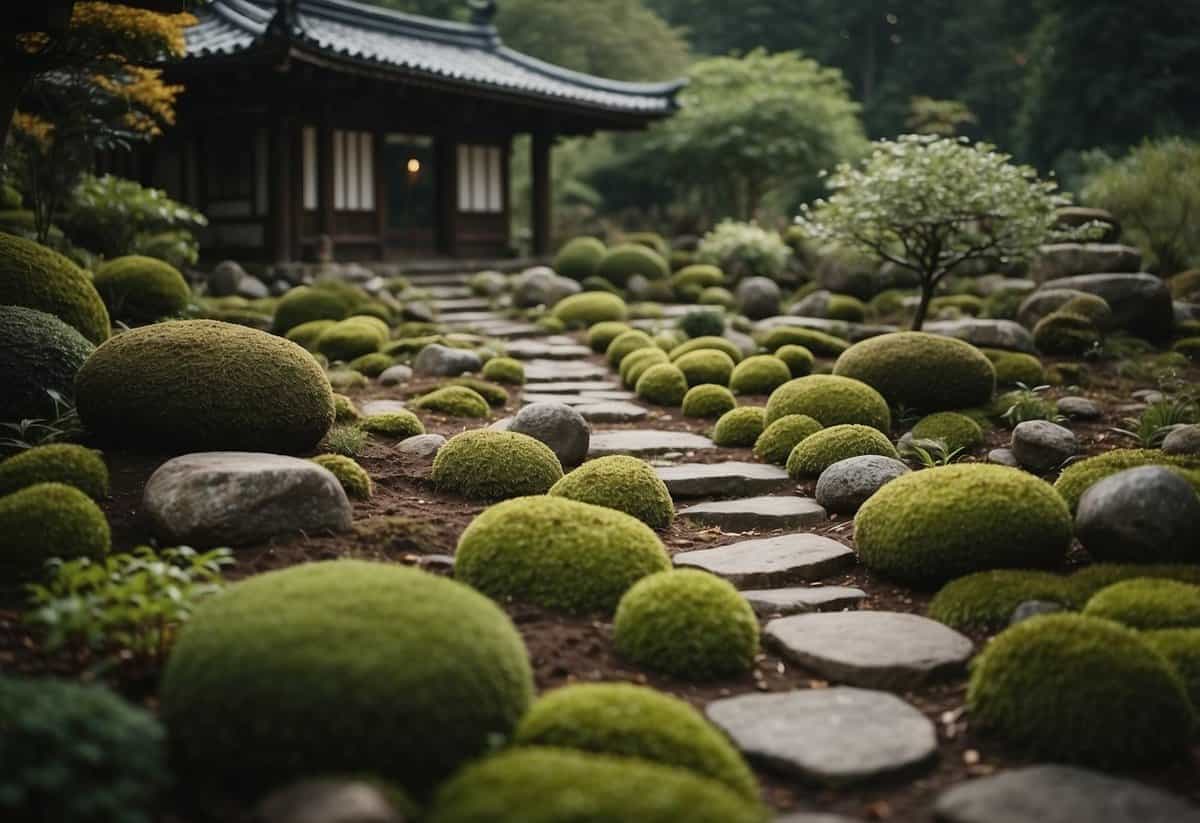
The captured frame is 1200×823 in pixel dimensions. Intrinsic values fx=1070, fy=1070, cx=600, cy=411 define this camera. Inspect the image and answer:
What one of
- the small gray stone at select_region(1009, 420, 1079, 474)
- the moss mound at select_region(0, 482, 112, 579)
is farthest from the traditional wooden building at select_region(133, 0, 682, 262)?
the small gray stone at select_region(1009, 420, 1079, 474)

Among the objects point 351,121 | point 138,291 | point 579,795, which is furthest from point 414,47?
point 579,795

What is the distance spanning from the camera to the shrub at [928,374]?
30.0 ft

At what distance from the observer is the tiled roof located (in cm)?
1505

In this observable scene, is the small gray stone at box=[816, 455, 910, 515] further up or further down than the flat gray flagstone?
further up

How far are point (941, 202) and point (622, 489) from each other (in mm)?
6778

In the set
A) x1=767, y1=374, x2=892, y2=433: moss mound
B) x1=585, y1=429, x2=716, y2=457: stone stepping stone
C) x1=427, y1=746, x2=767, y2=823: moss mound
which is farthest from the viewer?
x1=767, y1=374, x2=892, y2=433: moss mound

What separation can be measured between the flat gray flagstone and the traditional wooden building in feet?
38.0

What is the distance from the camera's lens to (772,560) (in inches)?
228

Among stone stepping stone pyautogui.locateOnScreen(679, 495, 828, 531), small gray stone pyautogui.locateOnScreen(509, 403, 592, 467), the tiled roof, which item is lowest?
stone stepping stone pyautogui.locateOnScreen(679, 495, 828, 531)

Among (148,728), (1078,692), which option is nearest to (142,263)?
(148,728)

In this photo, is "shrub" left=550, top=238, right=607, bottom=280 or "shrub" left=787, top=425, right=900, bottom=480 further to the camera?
"shrub" left=550, top=238, right=607, bottom=280

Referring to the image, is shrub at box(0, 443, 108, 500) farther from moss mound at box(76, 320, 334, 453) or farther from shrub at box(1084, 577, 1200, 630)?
shrub at box(1084, 577, 1200, 630)

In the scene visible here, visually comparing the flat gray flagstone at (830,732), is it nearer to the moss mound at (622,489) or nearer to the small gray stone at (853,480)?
the moss mound at (622,489)

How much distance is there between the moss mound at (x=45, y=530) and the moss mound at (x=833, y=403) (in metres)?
5.41
